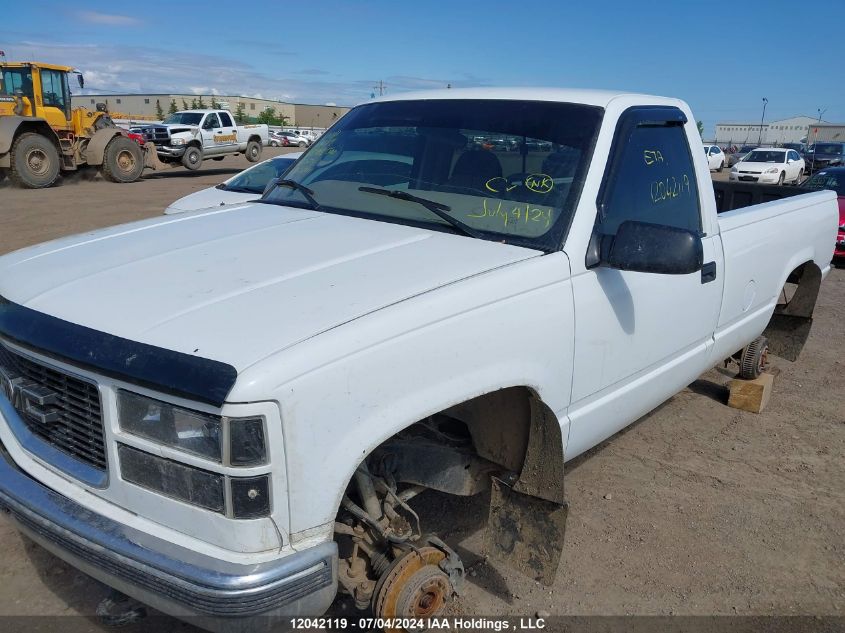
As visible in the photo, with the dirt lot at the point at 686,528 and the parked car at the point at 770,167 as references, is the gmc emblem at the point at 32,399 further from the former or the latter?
the parked car at the point at 770,167

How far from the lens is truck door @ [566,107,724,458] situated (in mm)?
2885

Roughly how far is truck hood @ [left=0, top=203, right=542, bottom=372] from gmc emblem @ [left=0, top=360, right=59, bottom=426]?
26cm

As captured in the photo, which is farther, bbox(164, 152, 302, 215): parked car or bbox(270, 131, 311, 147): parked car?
bbox(270, 131, 311, 147): parked car

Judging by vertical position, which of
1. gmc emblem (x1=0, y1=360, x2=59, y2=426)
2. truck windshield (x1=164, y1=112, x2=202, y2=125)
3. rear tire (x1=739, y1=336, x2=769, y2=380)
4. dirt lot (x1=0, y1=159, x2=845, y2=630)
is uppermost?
truck windshield (x1=164, y1=112, x2=202, y2=125)

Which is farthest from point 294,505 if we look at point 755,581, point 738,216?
point 738,216

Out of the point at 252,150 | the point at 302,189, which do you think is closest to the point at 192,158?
the point at 252,150

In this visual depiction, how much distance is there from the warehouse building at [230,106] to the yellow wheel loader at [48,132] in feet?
202

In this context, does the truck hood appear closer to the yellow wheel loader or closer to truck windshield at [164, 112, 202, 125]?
the yellow wheel loader

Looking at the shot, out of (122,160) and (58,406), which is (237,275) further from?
(122,160)

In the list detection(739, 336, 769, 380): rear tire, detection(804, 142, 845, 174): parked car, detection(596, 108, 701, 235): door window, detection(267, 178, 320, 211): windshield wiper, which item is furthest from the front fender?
detection(804, 142, 845, 174): parked car

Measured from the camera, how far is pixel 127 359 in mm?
1952

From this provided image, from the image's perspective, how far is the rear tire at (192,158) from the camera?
84.5 ft

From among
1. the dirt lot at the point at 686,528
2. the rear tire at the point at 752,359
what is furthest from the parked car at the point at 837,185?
the rear tire at the point at 752,359

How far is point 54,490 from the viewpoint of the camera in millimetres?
2266
